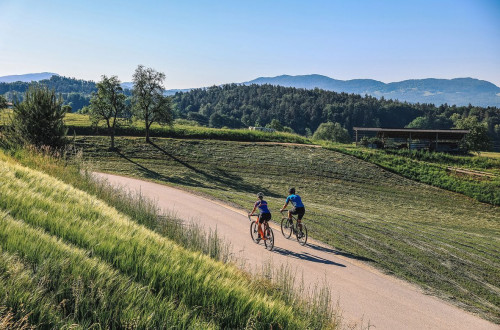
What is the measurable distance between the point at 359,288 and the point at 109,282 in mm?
9731

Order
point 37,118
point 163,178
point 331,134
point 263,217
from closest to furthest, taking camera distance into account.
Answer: point 263,217 < point 37,118 < point 163,178 < point 331,134

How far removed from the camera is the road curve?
372 inches

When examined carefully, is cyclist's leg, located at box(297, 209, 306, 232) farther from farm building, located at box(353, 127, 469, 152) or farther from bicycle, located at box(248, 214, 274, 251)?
farm building, located at box(353, 127, 469, 152)

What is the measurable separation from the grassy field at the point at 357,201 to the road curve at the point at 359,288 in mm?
1079

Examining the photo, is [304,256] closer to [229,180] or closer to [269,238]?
[269,238]

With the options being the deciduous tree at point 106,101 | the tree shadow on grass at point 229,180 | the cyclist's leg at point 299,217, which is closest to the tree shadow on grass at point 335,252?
the cyclist's leg at point 299,217

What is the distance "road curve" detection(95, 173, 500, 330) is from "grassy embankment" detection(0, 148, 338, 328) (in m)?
2.63

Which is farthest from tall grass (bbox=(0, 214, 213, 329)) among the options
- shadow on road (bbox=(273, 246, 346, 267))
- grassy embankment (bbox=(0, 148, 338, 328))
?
shadow on road (bbox=(273, 246, 346, 267))

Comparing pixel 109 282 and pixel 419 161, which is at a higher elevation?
pixel 109 282

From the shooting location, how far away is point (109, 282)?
3461mm

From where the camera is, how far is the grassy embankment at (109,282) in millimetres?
3043

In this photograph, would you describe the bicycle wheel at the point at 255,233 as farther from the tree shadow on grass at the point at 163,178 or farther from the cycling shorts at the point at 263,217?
the tree shadow on grass at the point at 163,178

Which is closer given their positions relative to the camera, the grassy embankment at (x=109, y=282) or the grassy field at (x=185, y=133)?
the grassy embankment at (x=109, y=282)

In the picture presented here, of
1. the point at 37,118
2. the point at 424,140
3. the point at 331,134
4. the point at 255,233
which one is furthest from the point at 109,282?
the point at 331,134
